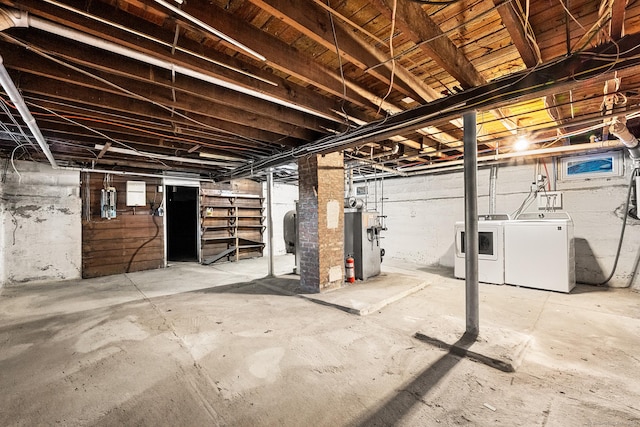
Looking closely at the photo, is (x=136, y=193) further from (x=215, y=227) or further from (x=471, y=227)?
(x=471, y=227)

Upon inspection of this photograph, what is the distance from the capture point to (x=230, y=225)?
24.3ft

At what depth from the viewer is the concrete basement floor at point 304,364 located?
5.32 ft

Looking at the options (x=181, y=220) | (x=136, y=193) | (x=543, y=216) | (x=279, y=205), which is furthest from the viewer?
(x=181, y=220)

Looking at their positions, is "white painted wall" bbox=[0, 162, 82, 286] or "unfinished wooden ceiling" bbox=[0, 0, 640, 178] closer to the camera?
"unfinished wooden ceiling" bbox=[0, 0, 640, 178]

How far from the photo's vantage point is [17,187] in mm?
4895

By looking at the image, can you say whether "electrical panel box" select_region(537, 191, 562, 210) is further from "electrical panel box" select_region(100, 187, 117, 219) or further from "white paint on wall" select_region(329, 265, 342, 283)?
"electrical panel box" select_region(100, 187, 117, 219)

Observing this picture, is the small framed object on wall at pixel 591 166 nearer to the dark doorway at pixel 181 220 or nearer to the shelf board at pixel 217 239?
the shelf board at pixel 217 239

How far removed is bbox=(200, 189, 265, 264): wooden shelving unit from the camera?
698cm

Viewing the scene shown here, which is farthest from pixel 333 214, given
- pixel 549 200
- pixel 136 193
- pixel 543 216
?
pixel 136 193

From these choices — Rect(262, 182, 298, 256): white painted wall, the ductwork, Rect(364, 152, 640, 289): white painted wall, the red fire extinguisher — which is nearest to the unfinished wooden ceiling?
the ductwork

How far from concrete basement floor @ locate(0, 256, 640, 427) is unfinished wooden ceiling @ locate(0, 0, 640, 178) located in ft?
7.01

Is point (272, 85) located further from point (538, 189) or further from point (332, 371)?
point (538, 189)

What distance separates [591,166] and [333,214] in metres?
A: 4.36

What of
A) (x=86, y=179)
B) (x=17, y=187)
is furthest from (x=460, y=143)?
(x=17, y=187)
